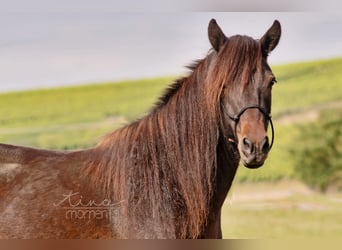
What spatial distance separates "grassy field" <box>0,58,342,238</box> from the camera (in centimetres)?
300

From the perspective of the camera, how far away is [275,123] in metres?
2.98

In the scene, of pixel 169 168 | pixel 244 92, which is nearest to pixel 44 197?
pixel 169 168

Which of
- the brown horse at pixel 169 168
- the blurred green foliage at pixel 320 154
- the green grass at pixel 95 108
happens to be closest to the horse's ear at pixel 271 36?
the brown horse at pixel 169 168

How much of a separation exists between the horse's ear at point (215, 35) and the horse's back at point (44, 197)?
0.89 metres

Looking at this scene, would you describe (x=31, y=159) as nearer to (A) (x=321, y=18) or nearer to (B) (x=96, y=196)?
(B) (x=96, y=196)

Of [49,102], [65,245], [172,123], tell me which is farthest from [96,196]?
[49,102]

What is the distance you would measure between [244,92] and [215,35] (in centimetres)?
34

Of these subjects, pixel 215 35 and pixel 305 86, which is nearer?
pixel 215 35

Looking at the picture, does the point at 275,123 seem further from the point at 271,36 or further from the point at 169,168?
the point at 169,168

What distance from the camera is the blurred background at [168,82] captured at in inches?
118

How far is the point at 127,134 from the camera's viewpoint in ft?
8.24

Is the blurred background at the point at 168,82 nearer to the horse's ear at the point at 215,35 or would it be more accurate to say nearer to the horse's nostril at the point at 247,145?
the horse's ear at the point at 215,35

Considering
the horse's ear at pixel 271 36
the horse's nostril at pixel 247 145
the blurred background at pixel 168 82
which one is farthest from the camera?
the blurred background at pixel 168 82

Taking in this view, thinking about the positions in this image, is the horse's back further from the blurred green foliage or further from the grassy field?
the blurred green foliage
